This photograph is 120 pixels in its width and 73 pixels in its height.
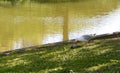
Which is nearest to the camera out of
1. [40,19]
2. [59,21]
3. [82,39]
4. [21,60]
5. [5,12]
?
[21,60]

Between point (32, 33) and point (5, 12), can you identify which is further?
point (5, 12)

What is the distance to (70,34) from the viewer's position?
23688 mm

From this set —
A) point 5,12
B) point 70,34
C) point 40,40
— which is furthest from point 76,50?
point 5,12

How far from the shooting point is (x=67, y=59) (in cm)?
1228

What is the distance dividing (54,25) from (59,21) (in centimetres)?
184

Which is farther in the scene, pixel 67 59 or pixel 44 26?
pixel 44 26

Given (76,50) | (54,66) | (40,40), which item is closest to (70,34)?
(40,40)

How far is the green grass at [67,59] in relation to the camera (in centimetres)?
1084

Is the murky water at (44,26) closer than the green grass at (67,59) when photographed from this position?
No

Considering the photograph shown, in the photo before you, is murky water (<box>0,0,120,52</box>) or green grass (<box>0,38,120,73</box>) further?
murky water (<box>0,0,120,52</box>)

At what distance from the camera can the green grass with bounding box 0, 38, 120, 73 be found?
35.6 feet

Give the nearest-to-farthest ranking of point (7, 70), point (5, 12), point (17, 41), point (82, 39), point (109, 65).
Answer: point (109, 65) < point (7, 70) < point (82, 39) < point (17, 41) < point (5, 12)

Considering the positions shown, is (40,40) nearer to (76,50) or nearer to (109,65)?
(76,50)

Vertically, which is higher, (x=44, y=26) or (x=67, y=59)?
(x=44, y=26)
